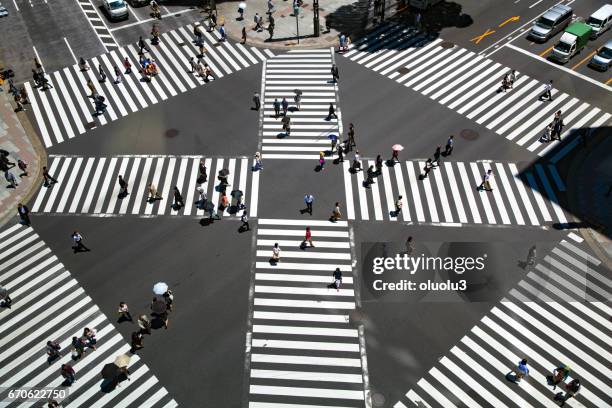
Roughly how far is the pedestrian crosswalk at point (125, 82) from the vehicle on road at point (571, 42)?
2960cm

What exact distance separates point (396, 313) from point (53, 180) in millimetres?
29715

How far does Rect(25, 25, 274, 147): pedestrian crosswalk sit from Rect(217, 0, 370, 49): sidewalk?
2.36m

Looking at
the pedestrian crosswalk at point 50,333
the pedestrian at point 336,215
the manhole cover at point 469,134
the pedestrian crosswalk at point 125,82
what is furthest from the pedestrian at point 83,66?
the manhole cover at point 469,134

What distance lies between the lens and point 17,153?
4544 cm

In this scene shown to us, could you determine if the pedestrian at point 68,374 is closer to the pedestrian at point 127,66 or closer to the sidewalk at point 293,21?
the pedestrian at point 127,66

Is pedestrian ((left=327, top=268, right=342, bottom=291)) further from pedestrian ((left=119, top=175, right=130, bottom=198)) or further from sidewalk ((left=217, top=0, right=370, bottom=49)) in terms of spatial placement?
sidewalk ((left=217, top=0, right=370, bottom=49))

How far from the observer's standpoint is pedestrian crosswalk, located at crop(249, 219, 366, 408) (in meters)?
29.8

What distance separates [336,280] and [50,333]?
61.3 feet

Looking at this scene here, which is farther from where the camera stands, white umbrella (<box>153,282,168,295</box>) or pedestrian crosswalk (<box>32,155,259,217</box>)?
pedestrian crosswalk (<box>32,155,259,217</box>)

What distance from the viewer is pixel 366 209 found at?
39.6 metres

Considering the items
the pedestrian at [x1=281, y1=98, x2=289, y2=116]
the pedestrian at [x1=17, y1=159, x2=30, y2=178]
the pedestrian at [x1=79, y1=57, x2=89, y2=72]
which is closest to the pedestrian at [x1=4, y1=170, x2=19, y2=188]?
the pedestrian at [x1=17, y1=159, x2=30, y2=178]

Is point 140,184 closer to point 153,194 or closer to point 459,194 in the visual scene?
point 153,194

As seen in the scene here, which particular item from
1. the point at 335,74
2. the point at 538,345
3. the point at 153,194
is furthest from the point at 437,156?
the point at 153,194

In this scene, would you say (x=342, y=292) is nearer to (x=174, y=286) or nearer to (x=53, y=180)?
(x=174, y=286)
